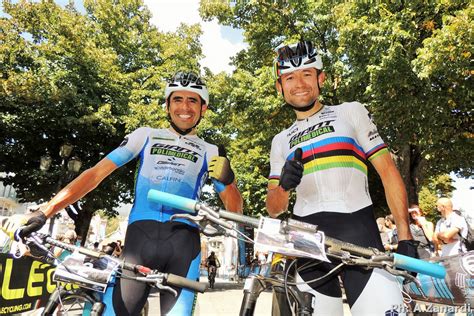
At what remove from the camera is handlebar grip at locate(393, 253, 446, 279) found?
1976 millimetres

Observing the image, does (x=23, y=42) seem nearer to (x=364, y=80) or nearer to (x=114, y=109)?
(x=114, y=109)

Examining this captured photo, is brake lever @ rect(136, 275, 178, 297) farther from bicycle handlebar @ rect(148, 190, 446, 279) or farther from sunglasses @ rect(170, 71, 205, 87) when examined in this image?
sunglasses @ rect(170, 71, 205, 87)

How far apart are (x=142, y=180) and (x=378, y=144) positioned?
2.00 meters

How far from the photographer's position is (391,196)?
2.83m

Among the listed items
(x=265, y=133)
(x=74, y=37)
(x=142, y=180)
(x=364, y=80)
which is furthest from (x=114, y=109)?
(x=142, y=180)

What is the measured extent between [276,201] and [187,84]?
153cm

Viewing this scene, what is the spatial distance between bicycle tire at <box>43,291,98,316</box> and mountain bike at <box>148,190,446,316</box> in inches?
81.3

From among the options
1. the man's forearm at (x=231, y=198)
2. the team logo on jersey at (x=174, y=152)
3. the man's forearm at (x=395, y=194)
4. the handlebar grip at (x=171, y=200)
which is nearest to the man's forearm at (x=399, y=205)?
the man's forearm at (x=395, y=194)

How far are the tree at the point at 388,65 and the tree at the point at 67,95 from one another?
16.6 feet

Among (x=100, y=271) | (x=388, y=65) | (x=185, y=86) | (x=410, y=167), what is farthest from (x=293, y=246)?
(x=410, y=167)

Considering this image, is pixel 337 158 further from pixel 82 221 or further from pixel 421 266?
pixel 82 221

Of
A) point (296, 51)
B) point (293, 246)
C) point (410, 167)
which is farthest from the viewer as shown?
point (410, 167)

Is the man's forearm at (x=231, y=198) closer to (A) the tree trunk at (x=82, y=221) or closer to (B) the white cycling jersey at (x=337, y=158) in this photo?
(B) the white cycling jersey at (x=337, y=158)

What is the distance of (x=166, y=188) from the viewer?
354 cm
